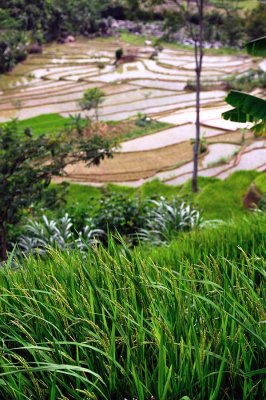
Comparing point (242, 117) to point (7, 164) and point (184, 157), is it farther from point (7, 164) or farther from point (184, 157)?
point (184, 157)

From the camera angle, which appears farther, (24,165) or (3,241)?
(24,165)

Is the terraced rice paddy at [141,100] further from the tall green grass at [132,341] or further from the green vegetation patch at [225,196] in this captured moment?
the tall green grass at [132,341]

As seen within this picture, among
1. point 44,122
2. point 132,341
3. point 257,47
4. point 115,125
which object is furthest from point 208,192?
point 44,122

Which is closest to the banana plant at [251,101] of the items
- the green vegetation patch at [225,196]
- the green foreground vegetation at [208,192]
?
the green foreground vegetation at [208,192]

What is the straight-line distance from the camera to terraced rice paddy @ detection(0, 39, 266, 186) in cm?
1491

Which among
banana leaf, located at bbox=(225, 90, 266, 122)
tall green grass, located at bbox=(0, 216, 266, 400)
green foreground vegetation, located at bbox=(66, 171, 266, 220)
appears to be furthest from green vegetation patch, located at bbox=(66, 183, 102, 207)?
tall green grass, located at bbox=(0, 216, 266, 400)

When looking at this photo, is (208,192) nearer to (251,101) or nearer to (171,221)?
(171,221)

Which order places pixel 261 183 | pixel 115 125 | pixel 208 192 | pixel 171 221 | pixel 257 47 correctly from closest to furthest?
1. pixel 257 47
2. pixel 171 221
3. pixel 261 183
4. pixel 208 192
5. pixel 115 125

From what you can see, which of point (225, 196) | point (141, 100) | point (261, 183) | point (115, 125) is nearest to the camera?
point (261, 183)

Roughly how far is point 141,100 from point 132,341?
22188 mm

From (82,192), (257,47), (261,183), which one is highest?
(257,47)

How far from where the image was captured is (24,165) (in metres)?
6.86

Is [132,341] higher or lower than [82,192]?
higher

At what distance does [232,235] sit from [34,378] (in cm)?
206
